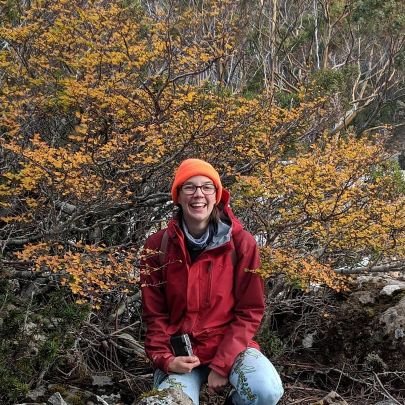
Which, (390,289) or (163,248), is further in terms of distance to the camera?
(390,289)

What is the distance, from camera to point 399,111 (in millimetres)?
20000

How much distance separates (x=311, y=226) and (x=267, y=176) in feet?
1.70

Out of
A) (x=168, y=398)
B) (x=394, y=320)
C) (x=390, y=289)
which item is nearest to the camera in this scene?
(x=168, y=398)

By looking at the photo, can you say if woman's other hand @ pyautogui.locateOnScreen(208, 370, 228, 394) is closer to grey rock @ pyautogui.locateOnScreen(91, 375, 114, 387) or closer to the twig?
grey rock @ pyautogui.locateOnScreen(91, 375, 114, 387)

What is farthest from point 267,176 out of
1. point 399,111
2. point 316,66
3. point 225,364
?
point 399,111

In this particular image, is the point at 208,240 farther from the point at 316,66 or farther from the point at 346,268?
the point at 316,66

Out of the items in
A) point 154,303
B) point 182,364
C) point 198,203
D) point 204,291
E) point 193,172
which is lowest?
point 182,364

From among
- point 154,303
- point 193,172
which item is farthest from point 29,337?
point 193,172

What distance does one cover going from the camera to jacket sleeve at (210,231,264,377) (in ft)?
9.57

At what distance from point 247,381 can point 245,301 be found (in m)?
0.44

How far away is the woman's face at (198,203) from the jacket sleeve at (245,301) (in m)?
0.26

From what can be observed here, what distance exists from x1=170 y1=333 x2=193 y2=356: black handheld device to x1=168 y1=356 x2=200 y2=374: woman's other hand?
0.05m

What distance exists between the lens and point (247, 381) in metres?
2.75

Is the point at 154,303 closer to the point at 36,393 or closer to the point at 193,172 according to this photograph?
the point at 193,172
